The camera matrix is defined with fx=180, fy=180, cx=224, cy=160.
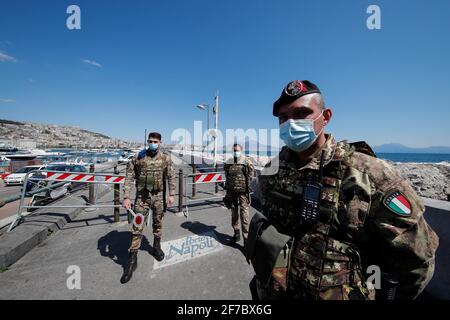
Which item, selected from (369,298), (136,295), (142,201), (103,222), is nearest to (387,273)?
(369,298)

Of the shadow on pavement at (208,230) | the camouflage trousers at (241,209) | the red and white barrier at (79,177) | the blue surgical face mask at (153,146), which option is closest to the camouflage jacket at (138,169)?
the blue surgical face mask at (153,146)

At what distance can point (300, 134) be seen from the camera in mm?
1567

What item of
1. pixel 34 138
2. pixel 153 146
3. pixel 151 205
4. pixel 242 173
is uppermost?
pixel 34 138

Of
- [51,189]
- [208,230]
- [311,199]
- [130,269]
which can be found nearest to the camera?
[311,199]

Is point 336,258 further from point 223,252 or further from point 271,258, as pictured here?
point 223,252

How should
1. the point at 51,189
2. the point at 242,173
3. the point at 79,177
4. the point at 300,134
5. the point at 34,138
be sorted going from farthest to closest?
the point at 34,138 → the point at 51,189 → the point at 79,177 → the point at 242,173 → the point at 300,134

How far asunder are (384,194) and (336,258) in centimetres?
54

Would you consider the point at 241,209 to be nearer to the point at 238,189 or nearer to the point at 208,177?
the point at 238,189

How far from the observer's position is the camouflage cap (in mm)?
1549

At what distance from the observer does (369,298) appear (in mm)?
1204

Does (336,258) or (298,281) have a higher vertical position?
(336,258)

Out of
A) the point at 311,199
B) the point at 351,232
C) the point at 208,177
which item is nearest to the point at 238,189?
the point at 208,177

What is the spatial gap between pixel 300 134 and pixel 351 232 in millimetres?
820

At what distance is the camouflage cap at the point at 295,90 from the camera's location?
155 centimetres
